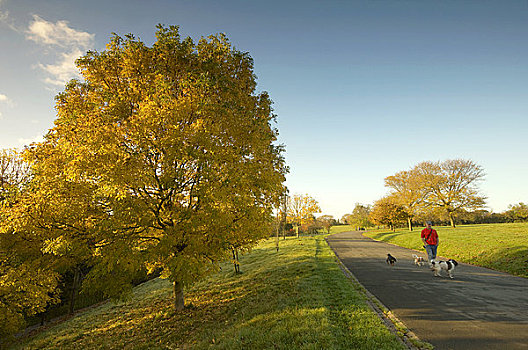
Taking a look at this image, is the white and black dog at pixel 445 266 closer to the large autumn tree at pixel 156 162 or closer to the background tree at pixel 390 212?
the large autumn tree at pixel 156 162

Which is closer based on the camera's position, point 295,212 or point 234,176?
point 234,176

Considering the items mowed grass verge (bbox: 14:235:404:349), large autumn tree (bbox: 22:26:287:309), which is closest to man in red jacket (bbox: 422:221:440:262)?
mowed grass verge (bbox: 14:235:404:349)

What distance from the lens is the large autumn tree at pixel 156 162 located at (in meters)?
7.38

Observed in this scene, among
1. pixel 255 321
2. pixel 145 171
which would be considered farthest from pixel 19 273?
pixel 255 321

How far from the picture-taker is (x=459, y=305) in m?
6.87

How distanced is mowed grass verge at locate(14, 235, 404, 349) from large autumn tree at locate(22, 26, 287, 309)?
6.12 feet

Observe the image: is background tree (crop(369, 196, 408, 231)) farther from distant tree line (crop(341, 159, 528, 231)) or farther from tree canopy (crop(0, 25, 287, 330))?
tree canopy (crop(0, 25, 287, 330))

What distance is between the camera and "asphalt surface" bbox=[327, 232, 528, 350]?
5020mm

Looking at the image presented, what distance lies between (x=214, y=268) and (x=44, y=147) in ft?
26.6

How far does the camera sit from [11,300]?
9883 millimetres

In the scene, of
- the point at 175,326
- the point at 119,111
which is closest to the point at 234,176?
the point at 119,111

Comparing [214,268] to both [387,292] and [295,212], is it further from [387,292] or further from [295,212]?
[295,212]

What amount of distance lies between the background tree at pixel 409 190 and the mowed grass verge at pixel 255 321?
34.5 meters

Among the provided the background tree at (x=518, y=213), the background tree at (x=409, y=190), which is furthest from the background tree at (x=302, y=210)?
the background tree at (x=518, y=213)
